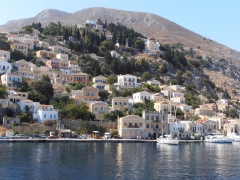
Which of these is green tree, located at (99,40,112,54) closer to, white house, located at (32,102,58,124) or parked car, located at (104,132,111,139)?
white house, located at (32,102,58,124)

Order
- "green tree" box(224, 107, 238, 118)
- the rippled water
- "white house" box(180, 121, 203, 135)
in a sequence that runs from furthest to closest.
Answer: "green tree" box(224, 107, 238, 118) → "white house" box(180, 121, 203, 135) → the rippled water

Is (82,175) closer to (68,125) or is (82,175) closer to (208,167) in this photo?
(208,167)

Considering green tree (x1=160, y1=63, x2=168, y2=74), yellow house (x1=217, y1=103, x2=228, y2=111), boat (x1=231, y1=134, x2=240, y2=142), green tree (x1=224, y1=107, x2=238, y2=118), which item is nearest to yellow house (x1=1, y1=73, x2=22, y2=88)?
boat (x1=231, y1=134, x2=240, y2=142)

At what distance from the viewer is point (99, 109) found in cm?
6500

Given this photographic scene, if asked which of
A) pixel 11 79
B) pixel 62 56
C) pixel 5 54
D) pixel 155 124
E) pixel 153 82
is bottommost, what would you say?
pixel 155 124

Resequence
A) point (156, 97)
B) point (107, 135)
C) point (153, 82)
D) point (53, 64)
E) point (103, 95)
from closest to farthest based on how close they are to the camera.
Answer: point (107, 135) → point (103, 95) → point (156, 97) → point (53, 64) → point (153, 82)

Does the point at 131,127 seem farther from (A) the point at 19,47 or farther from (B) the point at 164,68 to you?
(B) the point at 164,68

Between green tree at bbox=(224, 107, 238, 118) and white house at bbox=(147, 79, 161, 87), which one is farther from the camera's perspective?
white house at bbox=(147, 79, 161, 87)

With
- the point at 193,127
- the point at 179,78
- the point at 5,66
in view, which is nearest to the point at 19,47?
the point at 5,66

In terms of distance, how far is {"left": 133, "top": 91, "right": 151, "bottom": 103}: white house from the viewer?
75.4 m

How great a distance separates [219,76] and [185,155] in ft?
285

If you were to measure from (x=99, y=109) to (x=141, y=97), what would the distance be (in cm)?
1351

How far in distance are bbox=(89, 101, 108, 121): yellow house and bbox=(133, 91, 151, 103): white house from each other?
11659 millimetres

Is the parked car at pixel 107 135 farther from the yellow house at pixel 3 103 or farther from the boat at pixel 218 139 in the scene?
the boat at pixel 218 139
